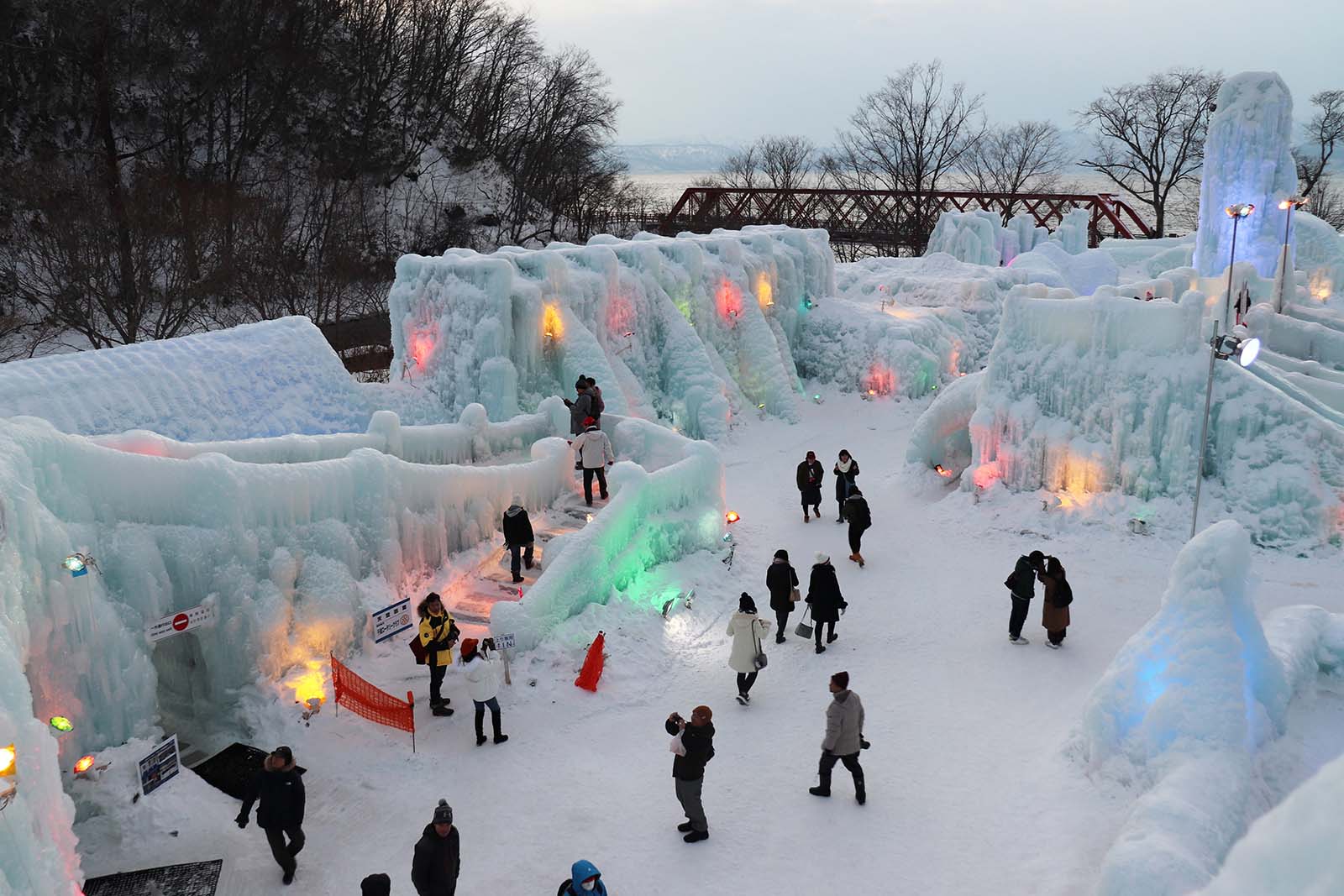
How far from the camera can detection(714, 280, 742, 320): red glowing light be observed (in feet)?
85.5

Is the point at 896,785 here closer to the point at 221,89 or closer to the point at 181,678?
the point at 181,678

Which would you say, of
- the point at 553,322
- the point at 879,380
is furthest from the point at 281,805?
the point at 879,380

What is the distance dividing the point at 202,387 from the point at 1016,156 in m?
62.8

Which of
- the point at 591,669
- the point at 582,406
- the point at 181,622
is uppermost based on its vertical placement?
the point at 582,406

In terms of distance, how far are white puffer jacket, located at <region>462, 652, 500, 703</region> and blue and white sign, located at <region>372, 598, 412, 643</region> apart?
1866 mm

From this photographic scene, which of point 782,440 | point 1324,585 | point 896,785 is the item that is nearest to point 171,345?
point 896,785

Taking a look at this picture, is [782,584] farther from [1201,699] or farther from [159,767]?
[159,767]

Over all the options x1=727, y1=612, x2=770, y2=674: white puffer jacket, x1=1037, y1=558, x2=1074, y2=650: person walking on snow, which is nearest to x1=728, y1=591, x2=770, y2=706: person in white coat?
x1=727, y1=612, x2=770, y2=674: white puffer jacket

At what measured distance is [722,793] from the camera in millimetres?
8656

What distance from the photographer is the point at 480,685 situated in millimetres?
9320

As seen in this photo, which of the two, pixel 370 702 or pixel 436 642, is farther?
A: pixel 436 642

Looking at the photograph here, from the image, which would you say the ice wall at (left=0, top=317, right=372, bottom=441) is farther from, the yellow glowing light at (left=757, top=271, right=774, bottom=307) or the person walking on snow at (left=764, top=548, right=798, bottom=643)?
the yellow glowing light at (left=757, top=271, right=774, bottom=307)

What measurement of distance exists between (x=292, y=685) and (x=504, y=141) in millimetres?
41461

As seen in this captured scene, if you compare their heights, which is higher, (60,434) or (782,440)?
(60,434)
